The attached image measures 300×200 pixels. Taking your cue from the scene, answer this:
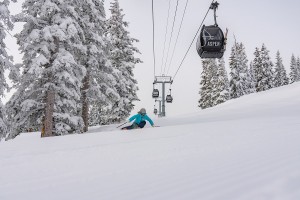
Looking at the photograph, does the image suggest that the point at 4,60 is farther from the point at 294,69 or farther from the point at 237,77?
the point at 294,69

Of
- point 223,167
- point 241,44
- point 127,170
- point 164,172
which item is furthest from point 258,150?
point 241,44

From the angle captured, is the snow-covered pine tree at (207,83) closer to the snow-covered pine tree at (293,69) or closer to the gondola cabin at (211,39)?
the snow-covered pine tree at (293,69)

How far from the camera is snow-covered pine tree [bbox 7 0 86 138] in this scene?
14952 millimetres

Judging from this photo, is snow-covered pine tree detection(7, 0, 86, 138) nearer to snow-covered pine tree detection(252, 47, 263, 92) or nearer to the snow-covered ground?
the snow-covered ground

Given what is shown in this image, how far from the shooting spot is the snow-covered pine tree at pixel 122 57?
2834 centimetres

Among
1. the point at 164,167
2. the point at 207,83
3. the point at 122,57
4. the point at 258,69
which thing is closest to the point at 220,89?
the point at 207,83

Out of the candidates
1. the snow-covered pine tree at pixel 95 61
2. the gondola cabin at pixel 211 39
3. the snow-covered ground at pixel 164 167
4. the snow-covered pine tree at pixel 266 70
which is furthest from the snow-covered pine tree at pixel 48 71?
the snow-covered pine tree at pixel 266 70

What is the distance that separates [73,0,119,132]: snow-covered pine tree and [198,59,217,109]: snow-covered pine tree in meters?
30.0

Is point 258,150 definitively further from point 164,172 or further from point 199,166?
point 164,172

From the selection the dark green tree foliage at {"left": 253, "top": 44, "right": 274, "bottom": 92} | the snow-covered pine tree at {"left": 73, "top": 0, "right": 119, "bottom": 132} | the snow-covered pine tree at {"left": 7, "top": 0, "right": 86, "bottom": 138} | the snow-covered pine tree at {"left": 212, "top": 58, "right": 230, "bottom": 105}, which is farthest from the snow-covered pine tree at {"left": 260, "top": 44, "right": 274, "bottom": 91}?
the snow-covered pine tree at {"left": 7, "top": 0, "right": 86, "bottom": 138}

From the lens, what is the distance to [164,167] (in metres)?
6.38

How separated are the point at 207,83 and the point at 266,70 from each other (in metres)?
9.72

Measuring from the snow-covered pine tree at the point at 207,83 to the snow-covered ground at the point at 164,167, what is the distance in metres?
39.9

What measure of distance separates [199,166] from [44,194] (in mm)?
2902
